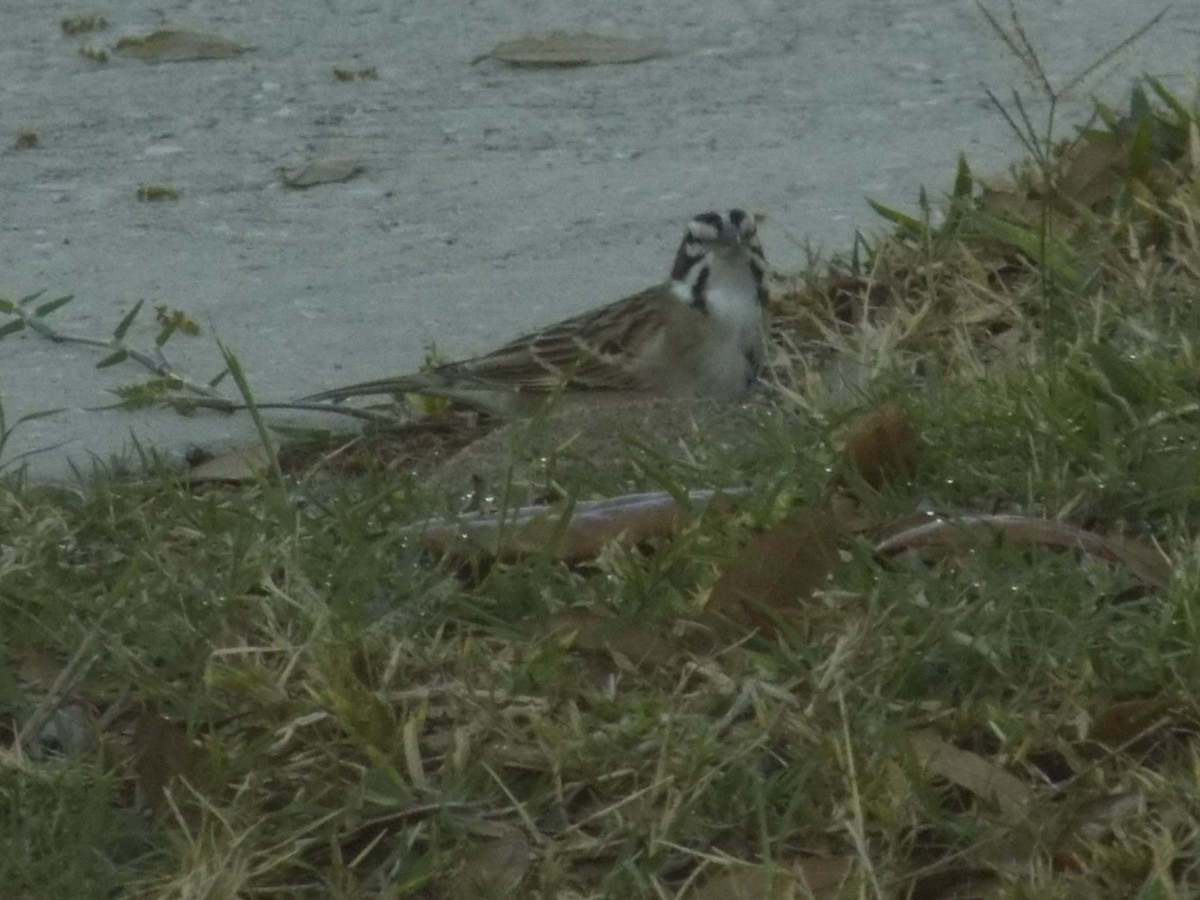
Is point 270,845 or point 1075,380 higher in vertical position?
point 1075,380

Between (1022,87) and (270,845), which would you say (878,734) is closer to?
(270,845)

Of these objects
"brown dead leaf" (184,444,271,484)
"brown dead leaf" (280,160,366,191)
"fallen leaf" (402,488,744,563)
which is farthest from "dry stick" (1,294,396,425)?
"fallen leaf" (402,488,744,563)

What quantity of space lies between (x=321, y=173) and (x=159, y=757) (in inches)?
134

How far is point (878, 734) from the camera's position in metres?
3.71

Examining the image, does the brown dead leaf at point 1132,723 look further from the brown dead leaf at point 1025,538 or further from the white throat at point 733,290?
the white throat at point 733,290

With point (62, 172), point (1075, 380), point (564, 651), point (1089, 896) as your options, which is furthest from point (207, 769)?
point (62, 172)

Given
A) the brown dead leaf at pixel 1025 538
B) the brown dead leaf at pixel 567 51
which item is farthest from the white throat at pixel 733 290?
the brown dead leaf at pixel 567 51

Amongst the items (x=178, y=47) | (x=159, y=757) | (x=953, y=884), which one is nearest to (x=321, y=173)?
(x=178, y=47)

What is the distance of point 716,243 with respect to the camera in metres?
6.04

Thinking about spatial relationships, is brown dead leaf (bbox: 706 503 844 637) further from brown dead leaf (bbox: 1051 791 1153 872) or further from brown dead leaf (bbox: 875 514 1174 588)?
brown dead leaf (bbox: 1051 791 1153 872)

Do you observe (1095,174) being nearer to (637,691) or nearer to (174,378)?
(174,378)

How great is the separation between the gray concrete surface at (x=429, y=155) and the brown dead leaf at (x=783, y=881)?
2.24m

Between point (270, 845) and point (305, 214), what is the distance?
132 inches

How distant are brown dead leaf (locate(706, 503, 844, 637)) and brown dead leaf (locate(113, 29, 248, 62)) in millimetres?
4364
